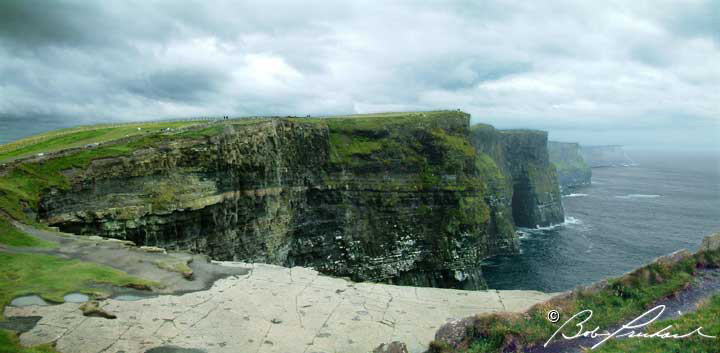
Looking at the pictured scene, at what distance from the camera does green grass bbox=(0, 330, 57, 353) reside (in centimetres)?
1062

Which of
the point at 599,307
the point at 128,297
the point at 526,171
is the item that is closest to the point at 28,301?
the point at 128,297

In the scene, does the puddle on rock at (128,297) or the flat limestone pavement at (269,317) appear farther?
the puddle on rock at (128,297)

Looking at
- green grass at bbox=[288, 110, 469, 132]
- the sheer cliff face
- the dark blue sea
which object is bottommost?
the dark blue sea

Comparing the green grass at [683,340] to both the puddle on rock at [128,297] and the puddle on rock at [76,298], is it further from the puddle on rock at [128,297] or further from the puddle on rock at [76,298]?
the puddle on rock at [76,298]

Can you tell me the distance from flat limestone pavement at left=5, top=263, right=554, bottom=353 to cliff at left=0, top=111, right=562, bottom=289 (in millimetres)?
19865

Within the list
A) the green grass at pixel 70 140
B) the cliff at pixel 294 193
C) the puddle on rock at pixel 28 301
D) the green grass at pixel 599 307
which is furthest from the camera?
the green grass at pixel 70 140

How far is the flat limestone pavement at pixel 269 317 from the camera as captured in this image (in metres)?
13.2

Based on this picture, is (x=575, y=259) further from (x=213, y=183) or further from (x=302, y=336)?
(x=302, y=336)

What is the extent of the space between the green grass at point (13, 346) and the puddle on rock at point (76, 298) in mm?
2902

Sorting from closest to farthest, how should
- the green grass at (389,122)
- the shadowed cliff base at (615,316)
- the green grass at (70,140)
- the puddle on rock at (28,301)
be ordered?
the shadowed cliff base at (615,316)
the puddle on rock at (28,301)
the green grass at (70,140)
the green grass at (389,122)

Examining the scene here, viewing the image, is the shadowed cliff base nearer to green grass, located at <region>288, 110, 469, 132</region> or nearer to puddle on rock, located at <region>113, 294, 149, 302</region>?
puddle on rock, located at <region>113, 294, 149, 302</region>

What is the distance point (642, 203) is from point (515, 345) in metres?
161

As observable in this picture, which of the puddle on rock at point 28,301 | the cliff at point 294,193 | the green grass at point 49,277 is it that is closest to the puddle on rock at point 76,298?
the green grass at point 49,277

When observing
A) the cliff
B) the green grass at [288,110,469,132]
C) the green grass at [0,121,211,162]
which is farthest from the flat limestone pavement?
the green grass at [288,110,469,132]
